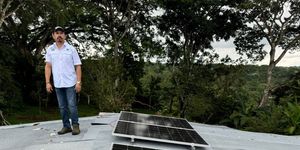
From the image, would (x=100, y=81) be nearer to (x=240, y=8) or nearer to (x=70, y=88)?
(x=70, y=88)

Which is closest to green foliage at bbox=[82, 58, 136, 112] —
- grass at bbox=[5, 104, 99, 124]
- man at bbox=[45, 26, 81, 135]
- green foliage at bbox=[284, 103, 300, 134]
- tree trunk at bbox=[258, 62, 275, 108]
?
green foliage at bbox=[284, 103, 300, 134]

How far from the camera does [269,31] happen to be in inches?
885

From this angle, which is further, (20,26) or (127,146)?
(20,26)

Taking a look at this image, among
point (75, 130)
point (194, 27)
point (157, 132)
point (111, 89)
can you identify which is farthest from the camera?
point (194, 27)

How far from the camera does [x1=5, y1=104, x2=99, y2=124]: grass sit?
1986cm

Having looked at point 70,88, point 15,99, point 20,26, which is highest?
point 20,26

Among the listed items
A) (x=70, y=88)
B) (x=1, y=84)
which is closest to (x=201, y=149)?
(x=70, y=88)

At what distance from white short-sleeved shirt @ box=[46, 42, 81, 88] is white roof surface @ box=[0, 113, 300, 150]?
2.42 ft

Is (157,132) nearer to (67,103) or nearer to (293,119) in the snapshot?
(67,103)

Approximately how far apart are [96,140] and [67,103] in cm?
112

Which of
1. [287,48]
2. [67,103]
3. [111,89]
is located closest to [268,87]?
[287,48]

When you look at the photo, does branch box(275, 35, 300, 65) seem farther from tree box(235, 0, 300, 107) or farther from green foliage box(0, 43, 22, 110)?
green foliage box(0, 43, 22, 110)

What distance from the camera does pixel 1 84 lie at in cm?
1891

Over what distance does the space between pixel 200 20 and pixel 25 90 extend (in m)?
11.2
